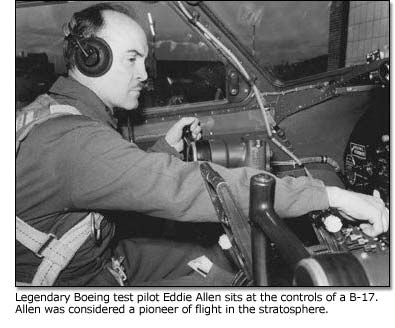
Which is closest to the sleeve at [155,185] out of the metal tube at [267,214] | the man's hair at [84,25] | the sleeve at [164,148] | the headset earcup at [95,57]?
the metal tube at [267,214]

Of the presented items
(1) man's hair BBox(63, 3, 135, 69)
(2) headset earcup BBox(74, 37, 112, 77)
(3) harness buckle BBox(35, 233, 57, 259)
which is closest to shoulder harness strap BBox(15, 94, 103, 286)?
(3) harness buckle BBox(35, 233, 57, 259)

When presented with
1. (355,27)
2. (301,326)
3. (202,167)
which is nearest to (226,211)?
(202,167)

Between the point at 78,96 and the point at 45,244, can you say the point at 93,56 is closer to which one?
the point at 78,96

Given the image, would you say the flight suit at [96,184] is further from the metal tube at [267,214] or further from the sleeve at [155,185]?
the metal tube at [267,214]

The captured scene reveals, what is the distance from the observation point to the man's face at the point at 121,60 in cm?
125

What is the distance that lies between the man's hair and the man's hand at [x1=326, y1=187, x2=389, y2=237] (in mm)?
939

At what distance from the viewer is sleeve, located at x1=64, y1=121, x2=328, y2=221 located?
0.81m

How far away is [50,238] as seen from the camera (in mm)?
1036

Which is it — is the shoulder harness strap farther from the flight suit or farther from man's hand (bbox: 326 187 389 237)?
man's hand (bbox: 326 187 389 237)

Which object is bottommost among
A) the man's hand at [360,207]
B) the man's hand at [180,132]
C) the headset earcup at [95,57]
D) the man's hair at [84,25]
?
the man's hand at [360,207]

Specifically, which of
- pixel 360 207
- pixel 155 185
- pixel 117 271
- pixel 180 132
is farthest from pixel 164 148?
pixel 360 207

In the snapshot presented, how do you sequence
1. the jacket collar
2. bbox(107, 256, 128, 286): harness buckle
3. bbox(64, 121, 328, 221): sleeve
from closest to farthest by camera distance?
bbox(64, 121, 328, 221): sleeve, the jacket collar, bbox(107, 256, 128, 286): harness buckle

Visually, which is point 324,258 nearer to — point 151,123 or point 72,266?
point 72,266
